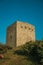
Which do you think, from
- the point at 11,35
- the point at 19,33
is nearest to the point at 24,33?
the point at 19,33

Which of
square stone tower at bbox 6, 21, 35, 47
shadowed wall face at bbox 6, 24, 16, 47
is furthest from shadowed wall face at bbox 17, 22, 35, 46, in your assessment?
shadowed wall face at bbox 6, 24, 16, 47

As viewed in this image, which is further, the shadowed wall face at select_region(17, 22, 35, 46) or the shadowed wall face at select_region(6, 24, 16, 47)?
the shadowed wall face at select_region(6, 24, 16, 47)

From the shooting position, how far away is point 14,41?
37.5 metres

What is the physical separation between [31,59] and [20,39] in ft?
53.4

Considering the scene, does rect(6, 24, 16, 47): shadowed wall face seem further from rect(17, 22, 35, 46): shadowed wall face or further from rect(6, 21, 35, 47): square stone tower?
rect(17, 22, 35, 46): shadowed wall face

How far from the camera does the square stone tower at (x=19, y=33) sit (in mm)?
37438

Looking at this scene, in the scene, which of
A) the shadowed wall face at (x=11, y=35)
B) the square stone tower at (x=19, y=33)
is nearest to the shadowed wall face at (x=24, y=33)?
the square stone tower at (x=19, y=33)

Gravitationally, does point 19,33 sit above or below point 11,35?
above

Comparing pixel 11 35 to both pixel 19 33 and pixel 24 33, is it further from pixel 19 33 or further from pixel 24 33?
pixel 24 33

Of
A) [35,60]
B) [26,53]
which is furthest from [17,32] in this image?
[35,60]

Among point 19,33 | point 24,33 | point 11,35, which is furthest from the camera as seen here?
point 11,35

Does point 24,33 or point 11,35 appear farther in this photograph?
point 11,35

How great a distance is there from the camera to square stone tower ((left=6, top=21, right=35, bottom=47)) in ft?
123

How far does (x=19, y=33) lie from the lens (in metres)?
37.7
